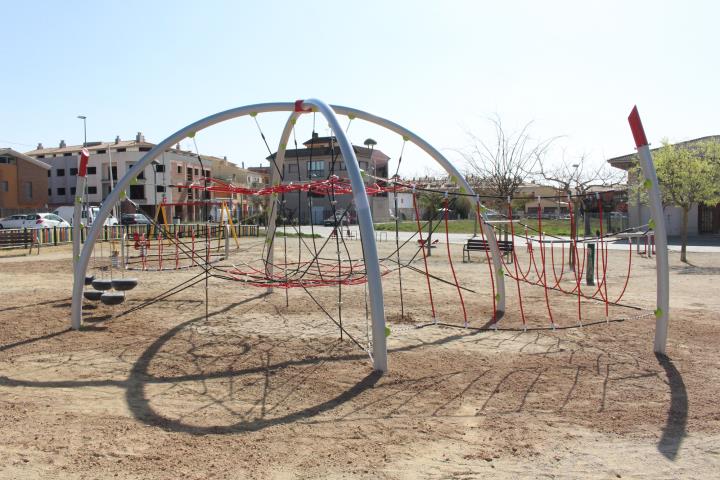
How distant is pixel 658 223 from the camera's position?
6.46 metres

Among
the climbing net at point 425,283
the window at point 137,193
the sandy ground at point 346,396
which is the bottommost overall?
the sandy ground at point 346,396

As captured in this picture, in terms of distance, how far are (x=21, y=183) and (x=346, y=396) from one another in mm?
57914

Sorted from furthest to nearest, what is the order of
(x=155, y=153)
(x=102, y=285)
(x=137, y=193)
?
(x=137, y=193)
(x=102, y=285)
(x=155, y=153)

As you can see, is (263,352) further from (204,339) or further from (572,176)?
(572,176)

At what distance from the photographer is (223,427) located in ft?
14.5

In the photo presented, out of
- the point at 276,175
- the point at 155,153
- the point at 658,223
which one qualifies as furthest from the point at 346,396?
the point at 276,175

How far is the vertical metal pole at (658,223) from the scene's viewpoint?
645cm

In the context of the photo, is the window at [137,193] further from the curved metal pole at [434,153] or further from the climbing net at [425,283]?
the curved metal pole at [434,153]

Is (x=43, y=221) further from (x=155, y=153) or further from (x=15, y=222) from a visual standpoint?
(x=155, y=153)

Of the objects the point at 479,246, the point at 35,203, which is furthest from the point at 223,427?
the point at 35,203

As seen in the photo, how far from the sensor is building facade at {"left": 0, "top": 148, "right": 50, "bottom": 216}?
5216 centimetres

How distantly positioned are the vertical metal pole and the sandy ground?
0.40 metres

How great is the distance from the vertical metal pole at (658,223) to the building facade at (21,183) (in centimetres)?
5587

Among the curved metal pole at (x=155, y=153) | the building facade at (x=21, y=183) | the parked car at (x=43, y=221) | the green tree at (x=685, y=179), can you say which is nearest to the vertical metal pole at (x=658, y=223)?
the curved metal pole at (x=155, y=153)
